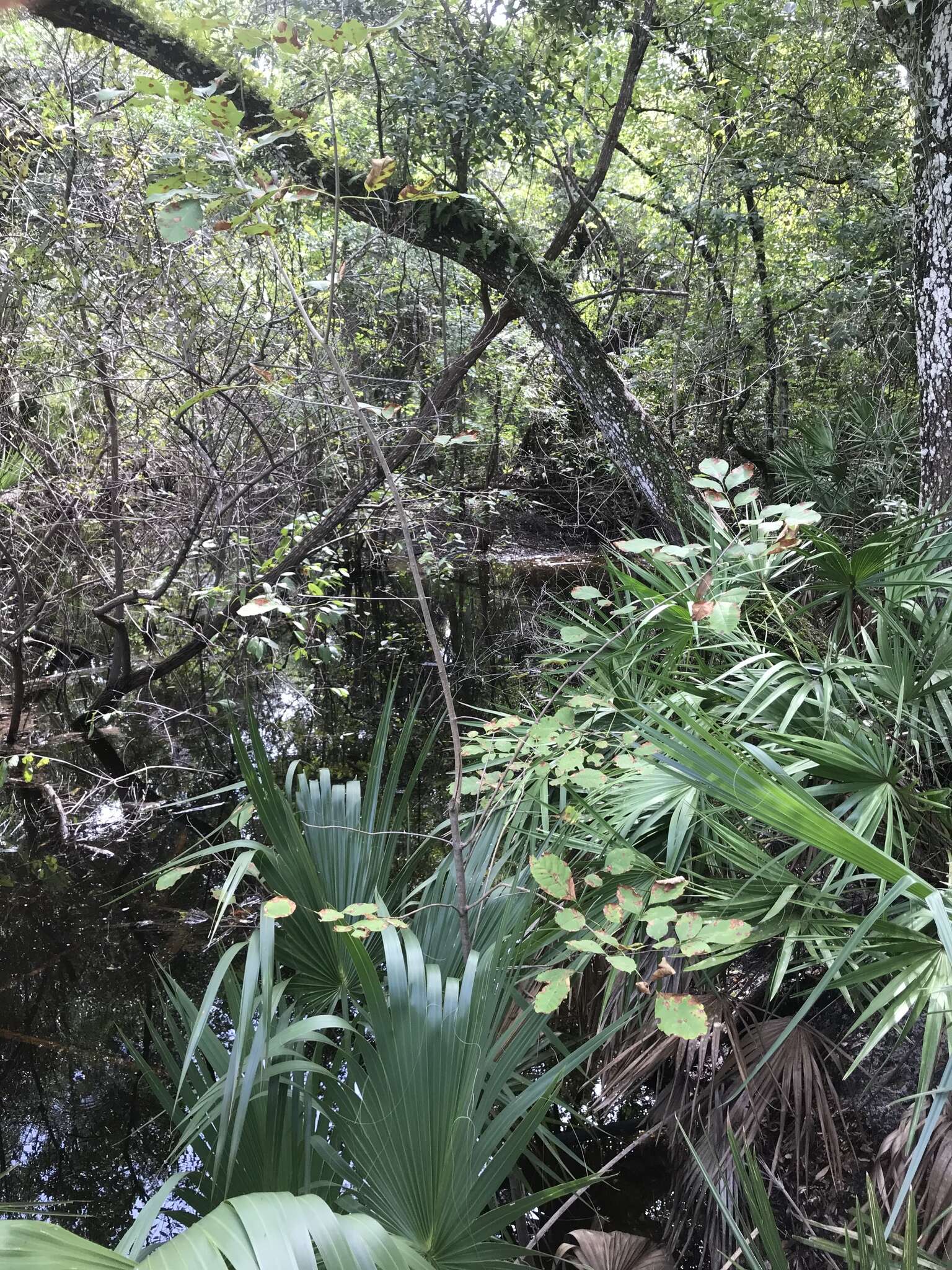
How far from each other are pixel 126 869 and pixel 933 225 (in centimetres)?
470

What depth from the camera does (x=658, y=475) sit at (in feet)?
17.0

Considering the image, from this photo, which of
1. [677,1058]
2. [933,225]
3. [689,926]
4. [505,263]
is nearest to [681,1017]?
[689,926]

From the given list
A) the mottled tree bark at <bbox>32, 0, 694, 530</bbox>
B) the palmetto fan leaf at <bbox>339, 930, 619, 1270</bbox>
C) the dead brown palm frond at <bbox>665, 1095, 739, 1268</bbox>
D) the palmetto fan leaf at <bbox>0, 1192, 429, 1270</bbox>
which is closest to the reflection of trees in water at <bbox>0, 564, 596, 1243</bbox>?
the palmetto fan leaf at <bbox>339, 930, 619, 1270</bbox>

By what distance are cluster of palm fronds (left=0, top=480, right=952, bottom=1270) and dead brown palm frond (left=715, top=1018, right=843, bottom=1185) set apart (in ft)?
0.04

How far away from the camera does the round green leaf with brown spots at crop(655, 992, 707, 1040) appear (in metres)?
1.47

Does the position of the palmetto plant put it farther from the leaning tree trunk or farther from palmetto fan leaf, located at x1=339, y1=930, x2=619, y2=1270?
the leaning tree trunk

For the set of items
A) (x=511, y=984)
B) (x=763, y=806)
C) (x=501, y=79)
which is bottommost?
(x=511, y=984)

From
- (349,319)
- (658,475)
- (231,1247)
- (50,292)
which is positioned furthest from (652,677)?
(349,319)

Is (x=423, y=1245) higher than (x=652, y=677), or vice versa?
(x=652, y=677)

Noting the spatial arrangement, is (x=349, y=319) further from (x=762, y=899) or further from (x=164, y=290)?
(x=762, y=899)

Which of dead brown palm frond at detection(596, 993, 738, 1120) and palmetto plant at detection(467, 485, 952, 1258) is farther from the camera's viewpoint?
dead brown palm frond at detection(596, 993, 738, 1120)

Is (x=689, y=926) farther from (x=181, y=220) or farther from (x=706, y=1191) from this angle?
(x=181, y=220)

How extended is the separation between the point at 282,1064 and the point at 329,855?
0.68 m

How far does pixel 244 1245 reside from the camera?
88 centimetres
